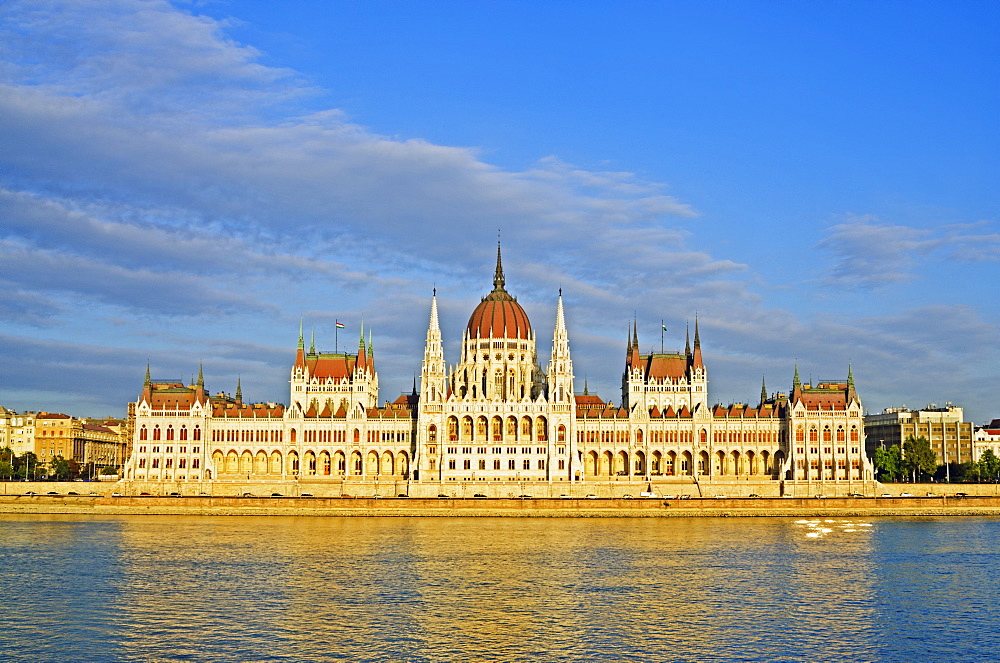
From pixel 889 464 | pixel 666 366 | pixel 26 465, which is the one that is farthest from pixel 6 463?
pixel 889 464

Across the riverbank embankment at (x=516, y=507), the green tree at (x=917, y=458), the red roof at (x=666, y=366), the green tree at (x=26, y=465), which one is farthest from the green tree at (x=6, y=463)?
the green tree at (x=917, y=458)

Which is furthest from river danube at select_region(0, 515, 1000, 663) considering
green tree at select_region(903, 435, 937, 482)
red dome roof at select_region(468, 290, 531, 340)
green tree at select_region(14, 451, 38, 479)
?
green tree at select_region(14, 451, 38, 479)

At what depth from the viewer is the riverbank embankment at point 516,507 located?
117 m

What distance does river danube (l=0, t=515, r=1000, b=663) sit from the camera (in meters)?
44.1

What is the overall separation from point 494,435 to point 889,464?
49.4 metres

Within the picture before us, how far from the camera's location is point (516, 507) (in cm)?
11975

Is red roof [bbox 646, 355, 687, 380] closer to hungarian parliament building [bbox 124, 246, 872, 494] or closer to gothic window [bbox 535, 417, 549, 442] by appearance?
hungarian parliament building [bbox 124, 246, 872, 494]

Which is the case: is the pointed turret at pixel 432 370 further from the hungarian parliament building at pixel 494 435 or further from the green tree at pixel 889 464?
the green tree at pixel 889 464

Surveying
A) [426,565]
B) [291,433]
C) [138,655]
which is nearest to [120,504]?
[291,433]

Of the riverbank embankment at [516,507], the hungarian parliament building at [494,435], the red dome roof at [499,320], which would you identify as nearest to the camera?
the riverbank embankment at [516,507]

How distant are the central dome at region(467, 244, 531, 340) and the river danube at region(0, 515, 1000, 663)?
183ft

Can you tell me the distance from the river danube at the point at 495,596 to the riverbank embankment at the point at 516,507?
75.9 feet

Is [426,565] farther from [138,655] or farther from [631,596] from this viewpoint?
[138,655]

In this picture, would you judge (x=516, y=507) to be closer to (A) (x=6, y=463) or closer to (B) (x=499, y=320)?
(B) (x=499, y=320)
